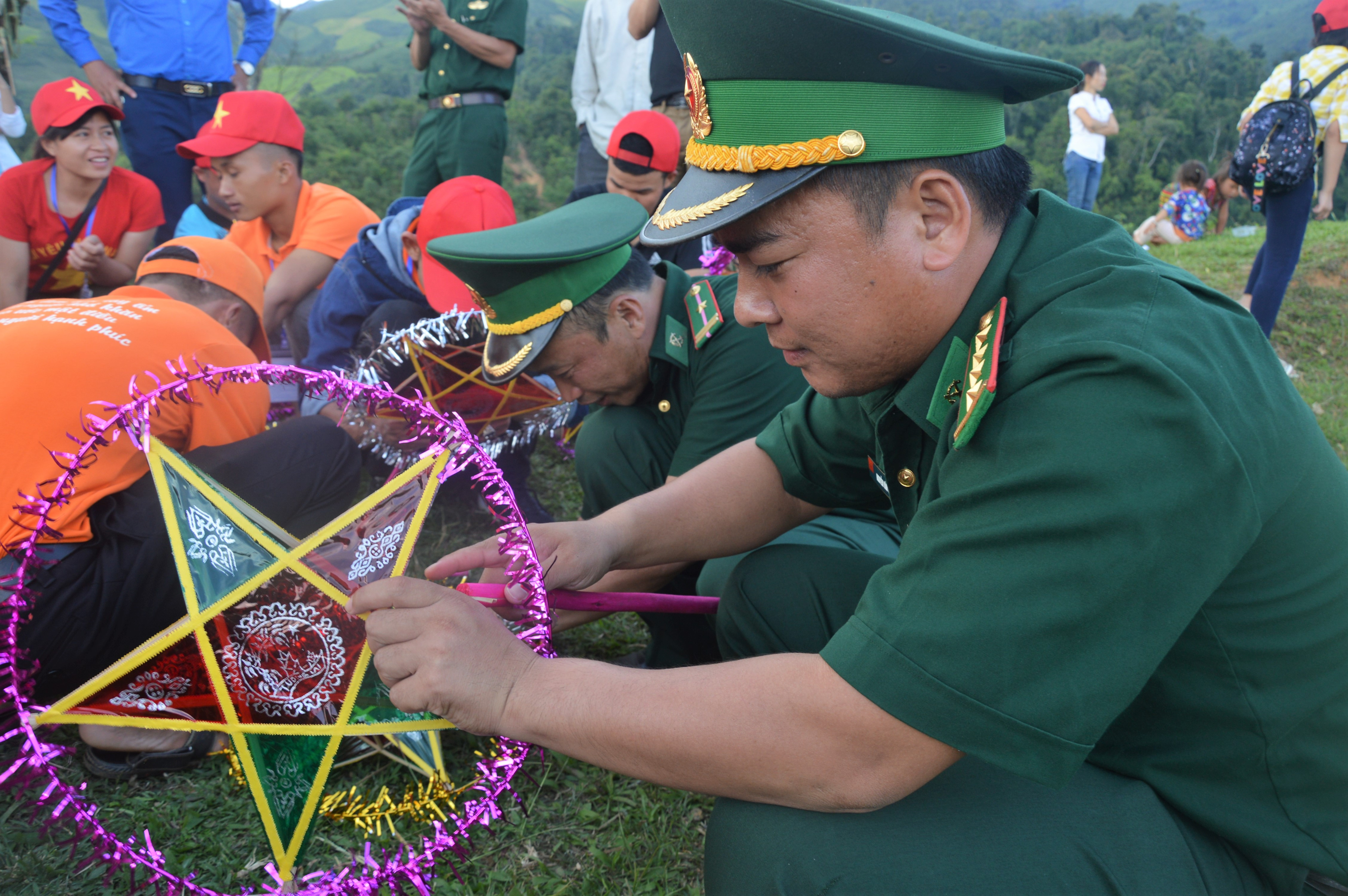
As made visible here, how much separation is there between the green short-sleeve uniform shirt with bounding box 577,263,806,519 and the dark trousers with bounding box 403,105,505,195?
3.28 metres

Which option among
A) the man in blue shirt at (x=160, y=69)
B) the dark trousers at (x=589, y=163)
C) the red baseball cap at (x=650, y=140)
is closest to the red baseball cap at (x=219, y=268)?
the red baseball cap at (x=650, y=140)

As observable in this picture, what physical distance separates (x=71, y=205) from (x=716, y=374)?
4.65m

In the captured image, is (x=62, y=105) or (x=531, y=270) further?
(x=62, y=105)

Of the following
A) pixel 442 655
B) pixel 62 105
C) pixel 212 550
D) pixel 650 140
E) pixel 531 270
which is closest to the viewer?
pixel 442 655

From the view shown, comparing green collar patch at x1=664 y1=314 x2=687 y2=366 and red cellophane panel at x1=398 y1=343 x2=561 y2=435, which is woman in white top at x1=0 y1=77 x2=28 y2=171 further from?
green collar patch at x1=664 y1=314 x2=687 y2=366

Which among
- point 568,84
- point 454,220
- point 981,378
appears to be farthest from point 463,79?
point 568,84

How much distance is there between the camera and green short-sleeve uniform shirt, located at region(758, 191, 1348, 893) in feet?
3.52

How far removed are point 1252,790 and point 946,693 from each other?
0.60 metres

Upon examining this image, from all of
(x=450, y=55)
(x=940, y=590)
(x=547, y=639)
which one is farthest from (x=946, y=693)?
(x=450, y=55)

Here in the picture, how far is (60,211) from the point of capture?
5.10 m

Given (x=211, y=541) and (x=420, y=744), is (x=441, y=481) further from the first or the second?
(x=420, y=744)

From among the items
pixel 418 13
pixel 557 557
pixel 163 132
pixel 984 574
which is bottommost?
pixel 163 132

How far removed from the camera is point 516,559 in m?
1.64

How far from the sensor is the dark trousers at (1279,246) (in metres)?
5.16
